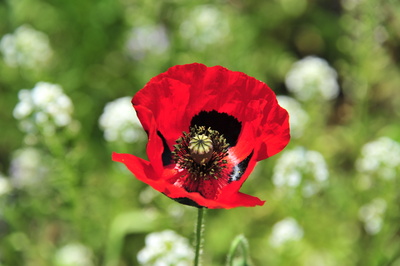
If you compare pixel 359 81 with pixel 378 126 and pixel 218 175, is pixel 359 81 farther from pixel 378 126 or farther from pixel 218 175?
pixel 218 175

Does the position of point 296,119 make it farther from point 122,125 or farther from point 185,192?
point 185,192

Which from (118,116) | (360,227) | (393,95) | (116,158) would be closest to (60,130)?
(118,116)

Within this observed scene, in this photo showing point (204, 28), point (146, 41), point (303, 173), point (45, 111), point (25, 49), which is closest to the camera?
point (45, 111)

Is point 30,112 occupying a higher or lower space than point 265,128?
higher

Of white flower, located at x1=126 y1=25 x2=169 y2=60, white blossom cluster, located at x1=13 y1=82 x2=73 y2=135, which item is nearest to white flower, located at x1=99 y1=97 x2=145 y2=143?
white blossom cluster, located at x1=13 y1=82 x2=73 y2=135

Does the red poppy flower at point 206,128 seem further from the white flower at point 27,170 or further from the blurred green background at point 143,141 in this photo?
the white flower at point 27,170

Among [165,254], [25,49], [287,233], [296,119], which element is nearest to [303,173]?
[287,233]
